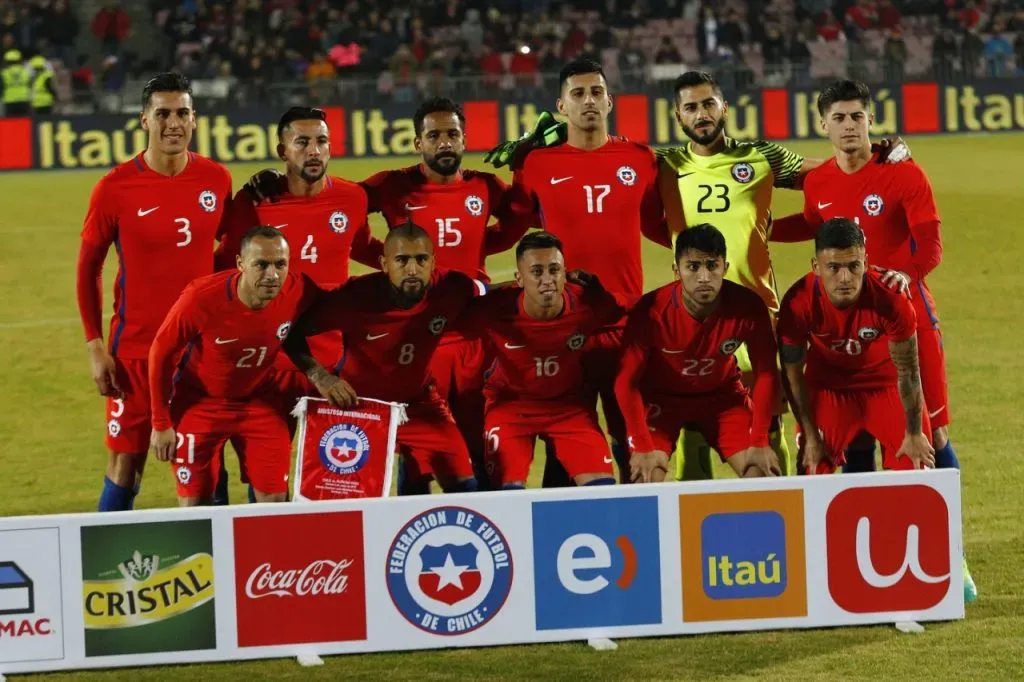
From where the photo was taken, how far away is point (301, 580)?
5820 millimetres

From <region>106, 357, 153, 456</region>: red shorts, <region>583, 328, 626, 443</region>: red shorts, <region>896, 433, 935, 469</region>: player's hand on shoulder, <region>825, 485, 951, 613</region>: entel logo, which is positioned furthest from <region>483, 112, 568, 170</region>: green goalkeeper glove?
<region>825, 485, 951, 613</region>: entel logo

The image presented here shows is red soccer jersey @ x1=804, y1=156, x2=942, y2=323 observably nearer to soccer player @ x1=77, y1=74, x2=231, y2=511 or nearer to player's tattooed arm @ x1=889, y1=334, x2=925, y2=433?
player's tattooed arm @ x1=889, y1=334, x2=925, y2=433

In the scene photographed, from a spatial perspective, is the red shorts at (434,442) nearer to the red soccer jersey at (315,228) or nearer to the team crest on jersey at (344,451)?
the team crest on jersey at (344,451)

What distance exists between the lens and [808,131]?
2273 centimetres

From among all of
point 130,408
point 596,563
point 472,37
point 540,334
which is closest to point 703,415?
point 540,334

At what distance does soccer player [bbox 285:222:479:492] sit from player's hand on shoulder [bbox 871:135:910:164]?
1906 mm

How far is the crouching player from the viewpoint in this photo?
21.7ft

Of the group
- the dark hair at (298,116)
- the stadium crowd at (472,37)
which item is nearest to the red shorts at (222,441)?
the dark hair at (298,116)

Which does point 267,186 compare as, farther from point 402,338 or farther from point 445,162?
point 402,338

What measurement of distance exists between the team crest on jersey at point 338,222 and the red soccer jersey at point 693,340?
136 centimetres

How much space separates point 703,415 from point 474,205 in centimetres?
140

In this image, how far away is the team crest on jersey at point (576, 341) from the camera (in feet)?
22.7

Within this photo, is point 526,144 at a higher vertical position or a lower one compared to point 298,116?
lower

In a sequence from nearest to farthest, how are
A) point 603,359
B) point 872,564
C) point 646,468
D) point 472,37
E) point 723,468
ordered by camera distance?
point 872,564, point 646,468, point 603,359, point 723,468, point 472,37
